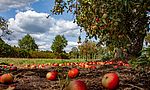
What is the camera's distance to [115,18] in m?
6.20

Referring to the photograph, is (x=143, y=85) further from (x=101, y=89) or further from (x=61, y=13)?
(x=61, y=13)

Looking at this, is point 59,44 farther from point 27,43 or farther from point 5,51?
point 5,51

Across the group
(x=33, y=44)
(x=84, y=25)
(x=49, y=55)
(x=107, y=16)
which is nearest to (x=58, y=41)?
(x=33, y=44)

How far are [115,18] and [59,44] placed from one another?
3275 inches

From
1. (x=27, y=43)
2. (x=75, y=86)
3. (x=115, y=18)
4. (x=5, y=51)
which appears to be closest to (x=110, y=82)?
(x=75, y=86)

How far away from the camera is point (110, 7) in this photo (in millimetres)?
6254

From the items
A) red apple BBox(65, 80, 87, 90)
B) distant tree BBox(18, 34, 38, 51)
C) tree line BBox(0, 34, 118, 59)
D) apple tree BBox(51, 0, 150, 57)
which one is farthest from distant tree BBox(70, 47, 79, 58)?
red apple BBox(65, 80, 87, 90)

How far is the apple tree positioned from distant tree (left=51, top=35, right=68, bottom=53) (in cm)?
7353

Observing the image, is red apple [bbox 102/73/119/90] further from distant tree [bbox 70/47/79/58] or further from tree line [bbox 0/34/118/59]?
distant tree [bbox 70/47/79/58]

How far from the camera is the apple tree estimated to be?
6148 mm

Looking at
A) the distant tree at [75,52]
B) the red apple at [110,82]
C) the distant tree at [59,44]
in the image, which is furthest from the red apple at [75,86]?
the distant tree at [59,44]

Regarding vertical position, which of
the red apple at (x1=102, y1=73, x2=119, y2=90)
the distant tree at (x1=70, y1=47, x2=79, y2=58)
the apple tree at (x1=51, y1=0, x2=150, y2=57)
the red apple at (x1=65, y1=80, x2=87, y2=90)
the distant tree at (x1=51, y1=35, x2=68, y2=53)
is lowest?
the distant tree at (x1=70, y1=47, x2=79, y2=58)

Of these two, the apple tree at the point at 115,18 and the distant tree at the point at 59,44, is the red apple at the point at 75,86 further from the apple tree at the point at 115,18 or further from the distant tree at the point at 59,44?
the distant tree at the point at 59,44

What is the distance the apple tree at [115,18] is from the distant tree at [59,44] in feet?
241
